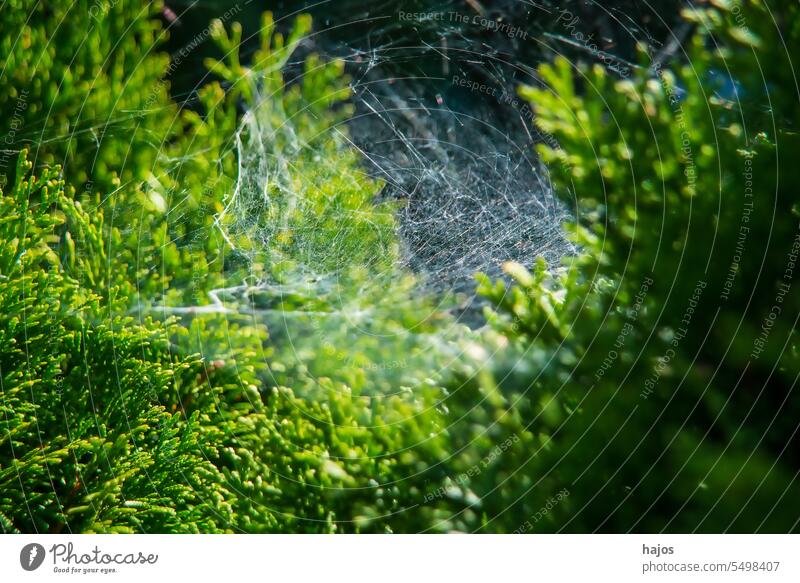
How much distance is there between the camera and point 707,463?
0.50 m

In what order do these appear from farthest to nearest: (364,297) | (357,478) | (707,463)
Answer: (364,297) → (357,478) → (707,463)

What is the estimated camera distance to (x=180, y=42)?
35.8 inches

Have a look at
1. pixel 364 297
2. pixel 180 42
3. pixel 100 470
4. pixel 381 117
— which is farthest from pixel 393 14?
pixel 100 470

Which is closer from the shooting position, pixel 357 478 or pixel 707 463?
pixel 707 463

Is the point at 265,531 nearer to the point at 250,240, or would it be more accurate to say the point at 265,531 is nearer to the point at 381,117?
the point at 250,240

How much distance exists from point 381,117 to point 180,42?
307 millimetres

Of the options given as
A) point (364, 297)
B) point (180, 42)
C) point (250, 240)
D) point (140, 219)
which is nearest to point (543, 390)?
point (364, 297)

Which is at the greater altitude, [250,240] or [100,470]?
[250,240]

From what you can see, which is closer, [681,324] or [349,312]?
[681,324]

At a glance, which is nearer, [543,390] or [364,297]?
[543,390]

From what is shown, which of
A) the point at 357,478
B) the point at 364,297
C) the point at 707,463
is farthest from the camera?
the point at 364,297
